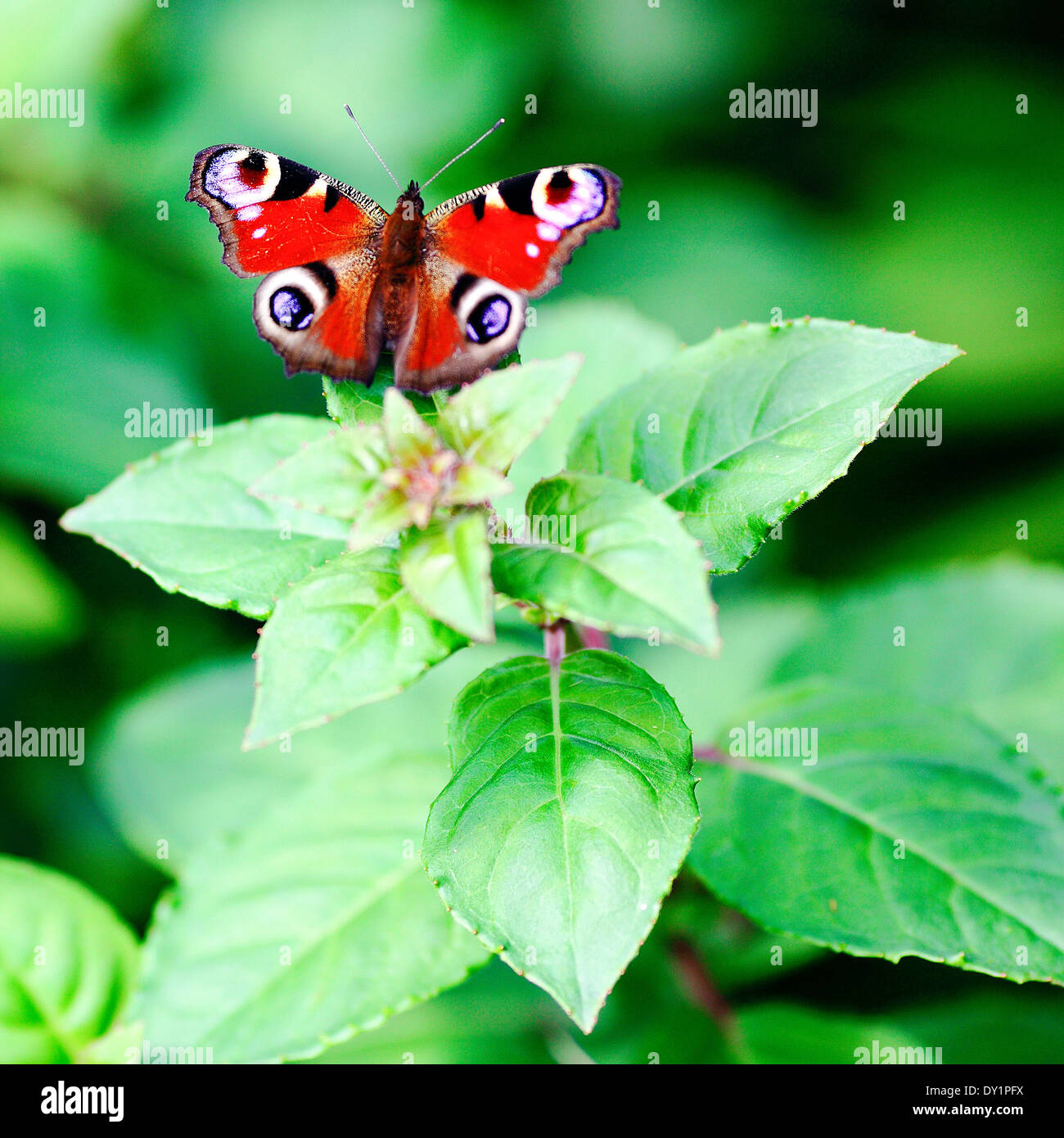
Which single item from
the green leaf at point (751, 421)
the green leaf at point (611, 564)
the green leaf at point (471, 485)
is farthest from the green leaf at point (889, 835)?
the green leaf at point (471, 485)

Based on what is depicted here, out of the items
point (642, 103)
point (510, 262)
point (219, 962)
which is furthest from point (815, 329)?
point (642, 103)

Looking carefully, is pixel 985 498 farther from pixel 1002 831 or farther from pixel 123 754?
pixel 123 754

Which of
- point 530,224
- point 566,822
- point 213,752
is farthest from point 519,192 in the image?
point 213,752

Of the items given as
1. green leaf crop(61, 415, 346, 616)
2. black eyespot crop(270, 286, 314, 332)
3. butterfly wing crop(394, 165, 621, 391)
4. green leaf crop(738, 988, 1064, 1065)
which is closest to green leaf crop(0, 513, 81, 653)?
green leaf crop(61, 415, 346, 616)

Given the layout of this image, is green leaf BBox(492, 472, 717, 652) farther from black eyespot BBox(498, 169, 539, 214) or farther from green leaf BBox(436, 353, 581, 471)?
black eyespot BBox(498, 169, 539, 214)

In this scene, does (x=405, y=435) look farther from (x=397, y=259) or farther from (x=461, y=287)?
(x=397, y=259)
